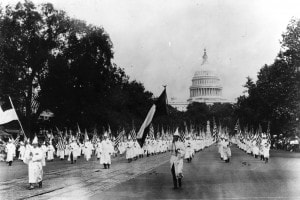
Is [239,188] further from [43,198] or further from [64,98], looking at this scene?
[64,98]

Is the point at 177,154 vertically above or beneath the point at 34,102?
beneath

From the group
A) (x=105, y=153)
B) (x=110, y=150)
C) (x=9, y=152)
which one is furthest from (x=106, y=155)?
(x=9, y=152)

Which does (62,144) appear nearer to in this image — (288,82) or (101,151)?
(101,151)

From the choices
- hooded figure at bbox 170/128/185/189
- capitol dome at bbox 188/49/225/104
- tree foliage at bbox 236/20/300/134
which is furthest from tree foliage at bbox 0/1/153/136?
capitol dome at bbox 188/49/225/104

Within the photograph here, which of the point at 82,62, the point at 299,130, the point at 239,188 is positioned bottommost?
the point at 239,188

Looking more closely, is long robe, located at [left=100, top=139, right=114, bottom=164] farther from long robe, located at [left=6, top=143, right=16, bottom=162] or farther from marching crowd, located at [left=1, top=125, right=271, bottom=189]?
long robe, located at [left=6, top=143, right=16, bottom=162]

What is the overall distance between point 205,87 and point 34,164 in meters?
160

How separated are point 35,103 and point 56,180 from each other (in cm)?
2631

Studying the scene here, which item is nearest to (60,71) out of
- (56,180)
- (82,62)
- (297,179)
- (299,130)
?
(82,62)

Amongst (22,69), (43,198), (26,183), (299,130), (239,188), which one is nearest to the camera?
(43,198)

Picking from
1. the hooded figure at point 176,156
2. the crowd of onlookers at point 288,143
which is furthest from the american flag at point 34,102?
the hooded figure at point 176,156

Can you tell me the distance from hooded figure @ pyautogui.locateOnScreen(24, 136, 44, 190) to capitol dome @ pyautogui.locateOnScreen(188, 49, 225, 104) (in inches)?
6245

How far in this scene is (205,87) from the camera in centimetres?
17525

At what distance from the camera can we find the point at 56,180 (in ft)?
61.7
